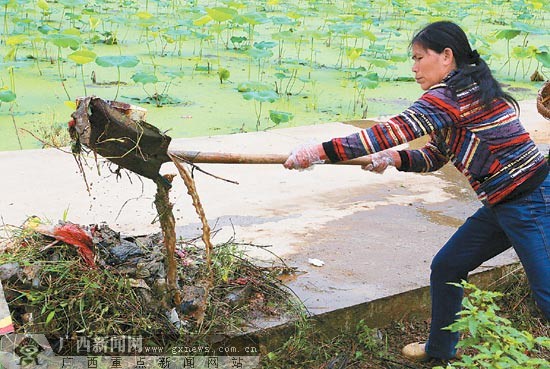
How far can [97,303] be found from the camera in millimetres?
2672

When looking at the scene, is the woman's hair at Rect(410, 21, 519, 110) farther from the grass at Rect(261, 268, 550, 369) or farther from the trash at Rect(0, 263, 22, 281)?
the trash at Rect(0, 263, 22, 281)

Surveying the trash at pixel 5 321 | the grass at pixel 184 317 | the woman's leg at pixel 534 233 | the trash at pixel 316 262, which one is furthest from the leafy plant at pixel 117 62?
the woman's leg at pixel 534 233

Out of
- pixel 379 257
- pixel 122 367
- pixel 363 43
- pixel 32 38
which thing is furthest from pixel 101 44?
pixel 122 367

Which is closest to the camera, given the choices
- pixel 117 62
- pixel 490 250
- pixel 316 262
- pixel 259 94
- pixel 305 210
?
pixel 490 250

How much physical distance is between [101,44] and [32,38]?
1.27 metres

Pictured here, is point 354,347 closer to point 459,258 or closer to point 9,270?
point 459,258

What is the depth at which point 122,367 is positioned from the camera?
8.62 feet

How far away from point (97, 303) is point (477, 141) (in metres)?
1.33

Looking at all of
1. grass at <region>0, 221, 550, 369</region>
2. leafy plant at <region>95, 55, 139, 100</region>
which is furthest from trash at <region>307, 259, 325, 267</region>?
leafy plant at <region>95, 55, 139, 100</region>

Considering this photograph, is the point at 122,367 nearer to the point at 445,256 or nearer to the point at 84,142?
the point at 84,142

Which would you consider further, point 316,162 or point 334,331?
point 334,331

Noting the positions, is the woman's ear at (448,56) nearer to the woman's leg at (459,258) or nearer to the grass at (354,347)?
the woman's leg at (459,258)

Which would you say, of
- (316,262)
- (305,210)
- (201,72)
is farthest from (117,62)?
(316,262)

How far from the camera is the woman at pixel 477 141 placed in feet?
8.35
